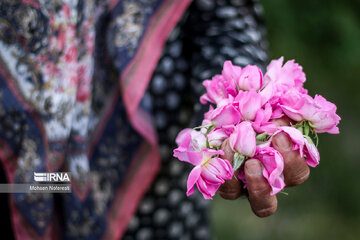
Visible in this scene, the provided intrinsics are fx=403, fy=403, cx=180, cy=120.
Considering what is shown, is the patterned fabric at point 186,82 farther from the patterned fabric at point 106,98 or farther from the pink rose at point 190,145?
the pink rose at point 190,145

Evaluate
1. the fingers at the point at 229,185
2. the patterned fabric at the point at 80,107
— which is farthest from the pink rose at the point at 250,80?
the patterned fabric at the point at 80,107

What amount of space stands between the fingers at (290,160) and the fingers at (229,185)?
2.6 inches

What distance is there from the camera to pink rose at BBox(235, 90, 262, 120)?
0.60m

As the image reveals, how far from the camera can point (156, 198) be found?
44.6 inches

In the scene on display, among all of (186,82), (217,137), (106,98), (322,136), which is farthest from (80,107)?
(322,136)

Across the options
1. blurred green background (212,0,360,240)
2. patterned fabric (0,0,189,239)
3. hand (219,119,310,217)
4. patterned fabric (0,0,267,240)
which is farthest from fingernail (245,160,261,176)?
blurred green background (212,0,360,240)

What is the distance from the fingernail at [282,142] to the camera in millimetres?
576

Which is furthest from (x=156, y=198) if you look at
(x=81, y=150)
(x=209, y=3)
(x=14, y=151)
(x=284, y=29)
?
(x=284, y=29)

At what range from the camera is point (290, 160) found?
23.0 inches

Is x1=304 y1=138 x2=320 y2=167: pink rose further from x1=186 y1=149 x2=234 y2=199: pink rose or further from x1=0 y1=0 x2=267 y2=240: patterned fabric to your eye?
x1=0 y1=0 x2=267 y2=240: patterned fabric

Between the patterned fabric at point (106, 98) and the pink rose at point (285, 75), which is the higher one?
the pink rose at point (285, 75)

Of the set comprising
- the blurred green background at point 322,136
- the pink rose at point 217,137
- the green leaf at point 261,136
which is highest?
the green leaf at point 261,136

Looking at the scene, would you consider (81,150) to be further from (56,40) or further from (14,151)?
(56,40)

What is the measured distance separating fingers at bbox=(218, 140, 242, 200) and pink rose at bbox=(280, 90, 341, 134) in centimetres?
10
